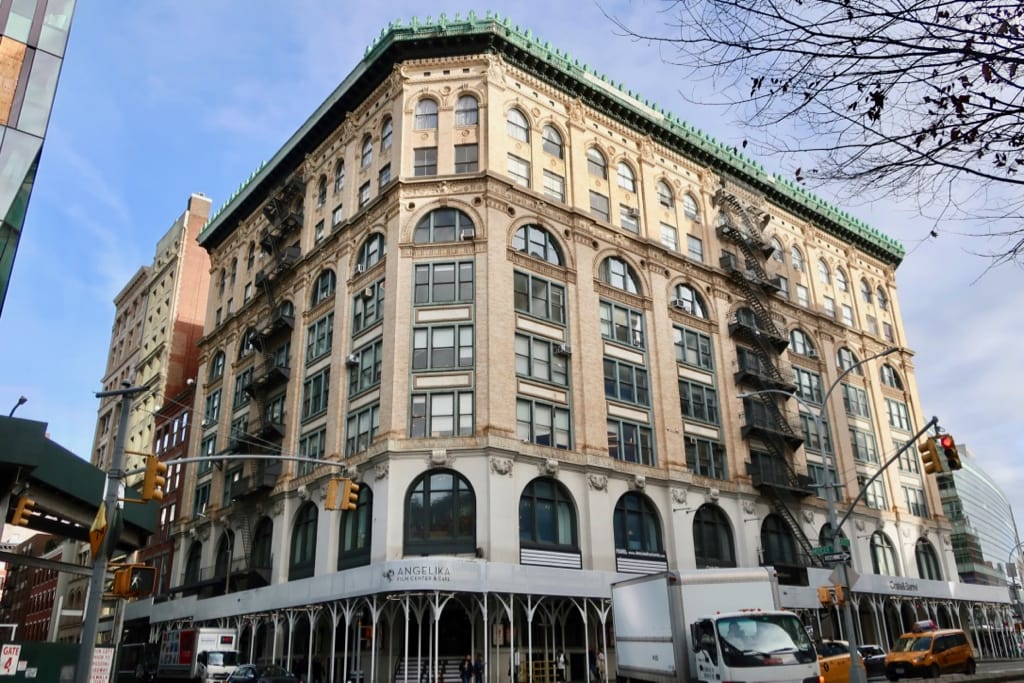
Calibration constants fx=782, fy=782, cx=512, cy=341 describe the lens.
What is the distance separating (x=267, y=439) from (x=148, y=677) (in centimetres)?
1485

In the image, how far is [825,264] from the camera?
59438 mm

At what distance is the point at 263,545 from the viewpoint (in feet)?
145

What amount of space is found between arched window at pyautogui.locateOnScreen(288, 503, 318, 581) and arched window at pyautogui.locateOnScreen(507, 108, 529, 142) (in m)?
22.4

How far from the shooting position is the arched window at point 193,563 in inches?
2010

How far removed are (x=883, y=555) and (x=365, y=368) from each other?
36.8 metres

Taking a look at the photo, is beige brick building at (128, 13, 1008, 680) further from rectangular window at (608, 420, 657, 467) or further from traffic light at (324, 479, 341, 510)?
traffic light at (324, 479, 341, 510)

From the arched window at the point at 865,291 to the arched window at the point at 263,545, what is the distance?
4704 cm

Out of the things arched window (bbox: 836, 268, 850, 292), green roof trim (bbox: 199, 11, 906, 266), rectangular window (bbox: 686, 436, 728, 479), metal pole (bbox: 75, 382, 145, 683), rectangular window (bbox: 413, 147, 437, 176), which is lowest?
metal pole (bbox: 75, 382, 145, 683)

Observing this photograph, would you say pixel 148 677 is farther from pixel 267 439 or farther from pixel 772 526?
pixel 772 526

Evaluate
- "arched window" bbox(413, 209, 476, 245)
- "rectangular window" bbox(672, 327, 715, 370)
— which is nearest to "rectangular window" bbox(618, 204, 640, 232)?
"rectangular window" bbox(672, 327, 715, 370)

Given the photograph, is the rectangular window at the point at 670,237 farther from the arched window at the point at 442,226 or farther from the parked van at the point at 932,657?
the parked van at the point at 932,657

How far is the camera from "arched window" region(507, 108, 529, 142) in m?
42.2

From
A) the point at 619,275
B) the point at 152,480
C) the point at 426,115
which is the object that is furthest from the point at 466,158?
the point at 152,480

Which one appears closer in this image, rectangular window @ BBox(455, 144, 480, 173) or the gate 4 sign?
the gate 4 sign
